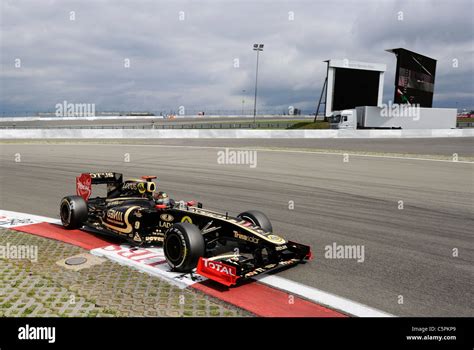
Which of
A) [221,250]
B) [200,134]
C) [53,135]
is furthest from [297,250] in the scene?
[53,135]

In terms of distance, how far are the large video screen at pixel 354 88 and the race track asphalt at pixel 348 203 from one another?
30054 millimetres

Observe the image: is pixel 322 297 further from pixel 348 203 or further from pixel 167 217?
pixel 348 203

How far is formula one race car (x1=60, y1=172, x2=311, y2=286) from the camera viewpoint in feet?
17.9

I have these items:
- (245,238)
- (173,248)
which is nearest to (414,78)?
(245,238)

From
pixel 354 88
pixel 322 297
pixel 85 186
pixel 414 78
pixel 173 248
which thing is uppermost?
pixel 414 78

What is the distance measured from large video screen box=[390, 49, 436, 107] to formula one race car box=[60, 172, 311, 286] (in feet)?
139

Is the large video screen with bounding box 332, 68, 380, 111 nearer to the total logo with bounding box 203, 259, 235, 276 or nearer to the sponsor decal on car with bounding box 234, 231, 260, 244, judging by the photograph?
the sponsor decal on car with bounding box 234, 231, 260, 244

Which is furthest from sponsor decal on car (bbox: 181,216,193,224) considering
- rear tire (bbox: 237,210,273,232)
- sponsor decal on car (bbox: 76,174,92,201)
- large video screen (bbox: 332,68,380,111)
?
large video screen (bbox: 332,68,380,111)

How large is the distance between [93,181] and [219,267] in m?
4.38

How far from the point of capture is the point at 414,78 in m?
45.6
